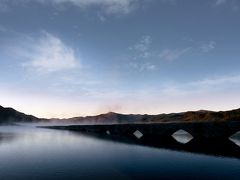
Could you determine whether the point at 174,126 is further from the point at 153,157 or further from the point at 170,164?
the point at 170,164

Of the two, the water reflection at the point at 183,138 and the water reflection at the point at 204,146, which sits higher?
the water reflection at the point at 183,138

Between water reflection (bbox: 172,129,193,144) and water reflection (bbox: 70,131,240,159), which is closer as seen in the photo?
water reflection (bbox: 70,131,240,159)

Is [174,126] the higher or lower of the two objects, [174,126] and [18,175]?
the higher

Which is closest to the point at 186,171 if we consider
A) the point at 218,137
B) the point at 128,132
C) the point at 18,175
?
the point at 18,175

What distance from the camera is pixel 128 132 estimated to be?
13562 centimetres

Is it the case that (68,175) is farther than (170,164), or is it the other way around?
(170,164)

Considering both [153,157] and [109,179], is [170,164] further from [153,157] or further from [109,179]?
[109,179]

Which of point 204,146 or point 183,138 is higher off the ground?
point 183,138

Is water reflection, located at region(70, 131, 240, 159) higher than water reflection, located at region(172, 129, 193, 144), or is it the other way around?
water reflection, located at region(172, 129, 193, 144)

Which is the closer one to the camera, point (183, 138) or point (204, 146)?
point (204, 146)

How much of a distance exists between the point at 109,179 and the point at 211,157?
29116 mm

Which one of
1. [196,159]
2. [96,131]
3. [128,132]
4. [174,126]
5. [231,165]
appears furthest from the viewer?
[96,131]

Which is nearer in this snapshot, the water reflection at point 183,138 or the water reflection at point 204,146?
the water reflection at point 204,146

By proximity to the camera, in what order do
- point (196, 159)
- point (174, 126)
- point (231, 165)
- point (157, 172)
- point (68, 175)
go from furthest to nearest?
point (174, 126) → point (196, 159) → point (231, 165) → point (157, 172) → point (68, 175)
